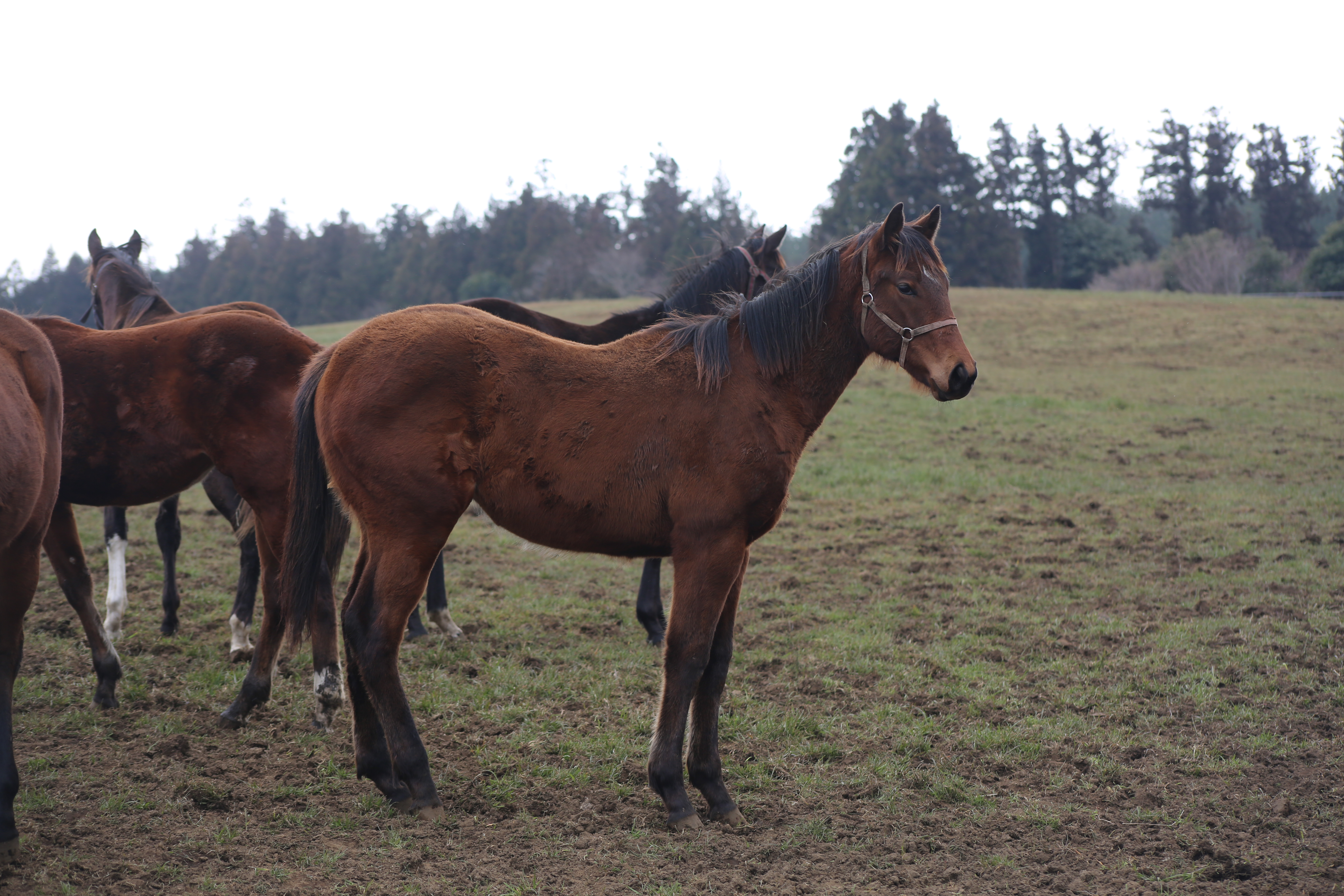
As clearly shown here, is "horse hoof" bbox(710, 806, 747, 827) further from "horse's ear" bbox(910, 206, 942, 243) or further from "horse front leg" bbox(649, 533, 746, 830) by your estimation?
"horse's ear" bbox(910, 206, 942, 243)

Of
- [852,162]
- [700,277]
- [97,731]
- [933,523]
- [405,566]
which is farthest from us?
[852,162]

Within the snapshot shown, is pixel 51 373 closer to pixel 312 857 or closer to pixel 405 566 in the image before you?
pixel 405 566

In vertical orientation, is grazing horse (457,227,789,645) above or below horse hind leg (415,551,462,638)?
above

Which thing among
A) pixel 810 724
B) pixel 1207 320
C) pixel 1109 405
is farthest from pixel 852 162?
pixel 810 724

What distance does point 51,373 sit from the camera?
3664 mm

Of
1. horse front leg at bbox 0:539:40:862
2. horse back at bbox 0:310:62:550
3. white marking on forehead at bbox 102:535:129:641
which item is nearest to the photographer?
horse back at bbox 0:310:62:550

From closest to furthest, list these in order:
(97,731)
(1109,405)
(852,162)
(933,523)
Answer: (97,731), (933,523), (1109,405), (852,162)

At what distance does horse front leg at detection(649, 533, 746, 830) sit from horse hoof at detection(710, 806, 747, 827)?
3 centimetres

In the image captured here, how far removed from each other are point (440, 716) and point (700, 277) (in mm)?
3168

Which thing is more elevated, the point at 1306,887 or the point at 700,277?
the point at 700,277

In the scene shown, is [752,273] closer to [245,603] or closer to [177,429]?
[177,429]

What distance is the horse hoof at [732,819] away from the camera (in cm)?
362

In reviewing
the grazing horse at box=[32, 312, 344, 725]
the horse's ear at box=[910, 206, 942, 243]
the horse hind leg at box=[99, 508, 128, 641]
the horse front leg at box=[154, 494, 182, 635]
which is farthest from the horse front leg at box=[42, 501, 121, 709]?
the horse's ear at box=[910, 206, 942, 243]

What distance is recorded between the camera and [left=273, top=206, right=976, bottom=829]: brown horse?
3566 mm
